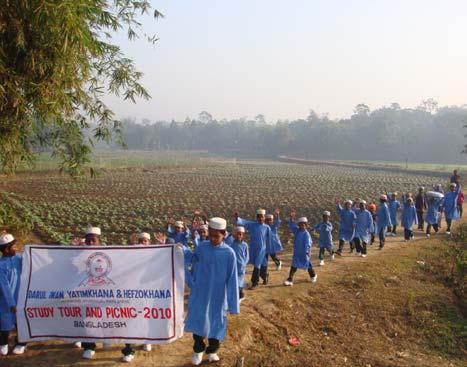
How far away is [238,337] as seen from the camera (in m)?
6.27

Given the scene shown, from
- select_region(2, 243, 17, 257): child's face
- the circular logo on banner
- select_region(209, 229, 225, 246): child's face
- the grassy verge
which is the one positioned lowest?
the grassy verge

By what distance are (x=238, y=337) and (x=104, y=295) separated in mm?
2133

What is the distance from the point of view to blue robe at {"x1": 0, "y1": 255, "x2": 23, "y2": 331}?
5410mm

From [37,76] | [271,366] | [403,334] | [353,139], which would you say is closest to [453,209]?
[403,334]

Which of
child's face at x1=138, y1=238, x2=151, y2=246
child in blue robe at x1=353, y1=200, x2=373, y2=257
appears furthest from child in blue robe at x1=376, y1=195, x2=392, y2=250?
child's face at x1=138, y1=238, x2=151, y2=246

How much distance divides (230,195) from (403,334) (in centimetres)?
2115

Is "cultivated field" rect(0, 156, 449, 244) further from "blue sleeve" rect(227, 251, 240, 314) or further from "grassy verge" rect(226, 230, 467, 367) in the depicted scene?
"blue sleeve" rect(227, 251, 240, 314)

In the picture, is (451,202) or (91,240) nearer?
(91,240)

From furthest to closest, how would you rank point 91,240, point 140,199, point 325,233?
point 140,199 < point 325,233 < point 91,240

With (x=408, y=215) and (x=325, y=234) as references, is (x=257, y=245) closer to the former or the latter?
(x=325, y=234)

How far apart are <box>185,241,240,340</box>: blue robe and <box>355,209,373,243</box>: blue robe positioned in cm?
710

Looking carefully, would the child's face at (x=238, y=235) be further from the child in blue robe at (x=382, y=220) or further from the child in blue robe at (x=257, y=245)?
the child in blue robe at (x=382, y=220)

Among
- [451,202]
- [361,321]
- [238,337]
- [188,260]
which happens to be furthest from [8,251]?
[451,202]

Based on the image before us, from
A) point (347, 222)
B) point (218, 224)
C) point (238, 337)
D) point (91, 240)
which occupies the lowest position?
point (238, 337)
